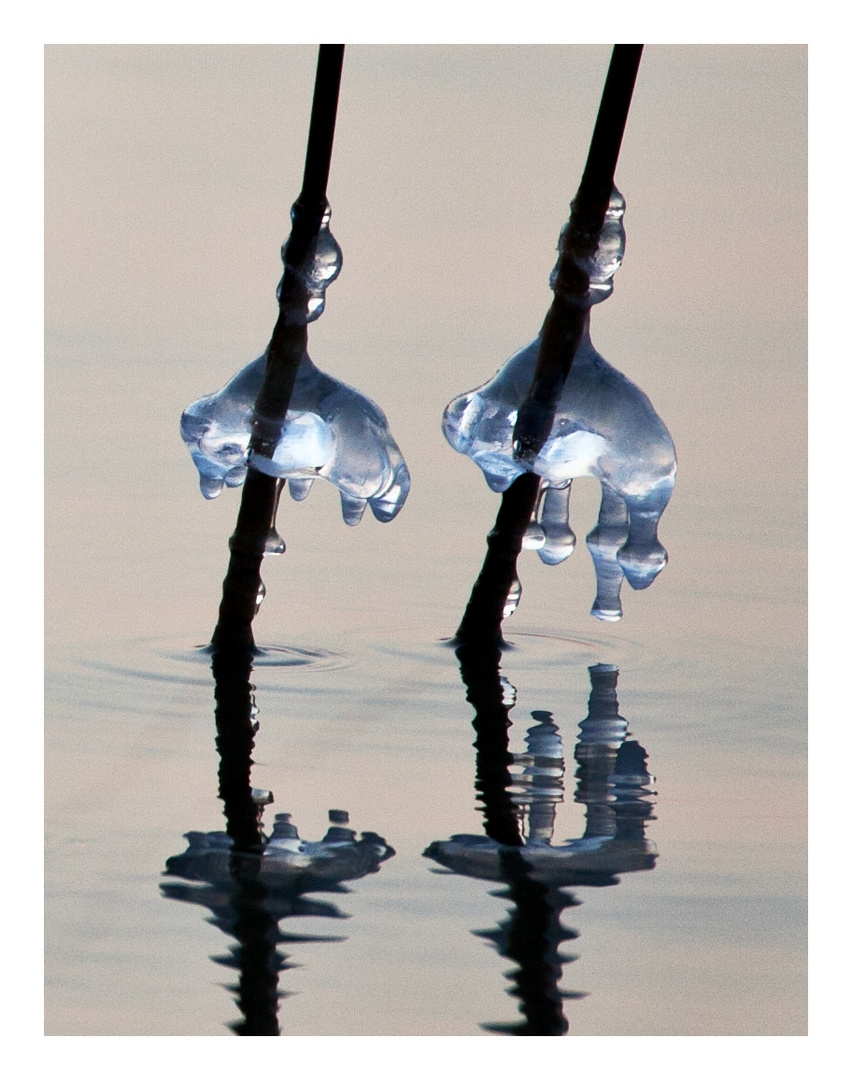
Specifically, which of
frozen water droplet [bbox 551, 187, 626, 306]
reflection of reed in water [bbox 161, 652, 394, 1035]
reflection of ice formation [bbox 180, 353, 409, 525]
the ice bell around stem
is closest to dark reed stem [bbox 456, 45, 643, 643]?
frozen water droplet [bbox 551, 187, 626, 306]

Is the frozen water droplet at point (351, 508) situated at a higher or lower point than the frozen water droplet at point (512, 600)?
higher

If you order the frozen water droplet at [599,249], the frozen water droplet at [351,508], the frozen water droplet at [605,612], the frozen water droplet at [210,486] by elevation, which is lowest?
the frozen water droplet at [605,612]

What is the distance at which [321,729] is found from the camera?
1.63 m

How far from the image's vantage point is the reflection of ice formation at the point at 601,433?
1720 millimetres

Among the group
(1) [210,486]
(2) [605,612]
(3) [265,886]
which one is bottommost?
(3) [265,886]

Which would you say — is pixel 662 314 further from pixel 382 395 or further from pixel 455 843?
pixel 455 843

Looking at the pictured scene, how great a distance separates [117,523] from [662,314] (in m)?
0.63

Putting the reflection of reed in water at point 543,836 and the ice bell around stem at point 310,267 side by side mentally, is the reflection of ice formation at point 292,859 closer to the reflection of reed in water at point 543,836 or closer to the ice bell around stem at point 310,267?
the reflection of reed in water at point 543,836

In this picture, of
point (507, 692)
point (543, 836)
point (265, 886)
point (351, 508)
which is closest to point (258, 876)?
point (265, 886)

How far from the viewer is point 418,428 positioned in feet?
6.44

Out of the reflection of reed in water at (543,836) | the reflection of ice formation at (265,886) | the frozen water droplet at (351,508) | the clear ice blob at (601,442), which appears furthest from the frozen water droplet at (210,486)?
the reflection of ice formation at (265,886)

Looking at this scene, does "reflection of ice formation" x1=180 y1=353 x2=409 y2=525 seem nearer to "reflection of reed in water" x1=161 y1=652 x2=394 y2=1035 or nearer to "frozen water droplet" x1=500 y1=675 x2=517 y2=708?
"frozen water droplet" x1=500 y1=675 x2=517 y2=708

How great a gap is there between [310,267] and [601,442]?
1.10 feet

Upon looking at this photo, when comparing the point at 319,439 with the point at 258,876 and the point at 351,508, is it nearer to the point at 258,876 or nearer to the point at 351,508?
the point at 351,508
